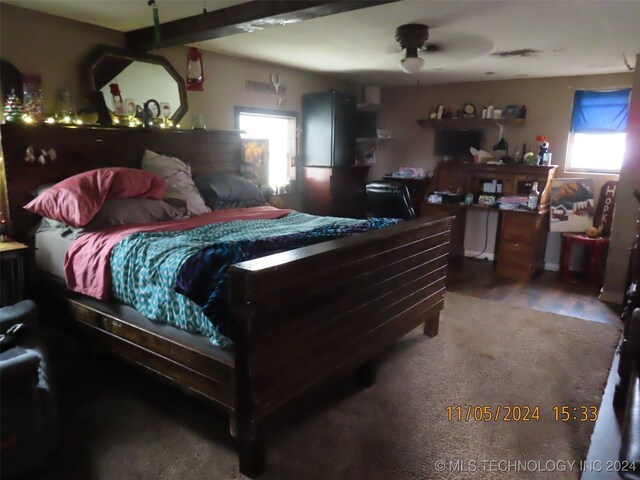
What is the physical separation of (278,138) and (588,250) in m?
3.75

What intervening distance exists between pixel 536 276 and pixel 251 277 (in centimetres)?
427

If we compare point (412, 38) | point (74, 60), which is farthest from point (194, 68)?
point (412, 38)

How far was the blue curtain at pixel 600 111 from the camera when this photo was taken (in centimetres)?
464

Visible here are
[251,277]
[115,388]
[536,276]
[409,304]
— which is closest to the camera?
[251,277]

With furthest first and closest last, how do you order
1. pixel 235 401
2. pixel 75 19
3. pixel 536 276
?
1. pixel 536 276
2. pixel 75 19
3. pixel 235 401

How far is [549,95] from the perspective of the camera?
5.00 metres

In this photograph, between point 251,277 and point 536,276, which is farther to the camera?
point 536,276

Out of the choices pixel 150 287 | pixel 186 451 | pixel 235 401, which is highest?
pixel 150 287

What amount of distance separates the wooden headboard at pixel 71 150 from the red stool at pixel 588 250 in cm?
400

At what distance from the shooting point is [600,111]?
4.75 meters

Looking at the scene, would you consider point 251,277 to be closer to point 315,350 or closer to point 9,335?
point 315,350

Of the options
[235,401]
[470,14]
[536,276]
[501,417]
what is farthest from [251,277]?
[536,276]

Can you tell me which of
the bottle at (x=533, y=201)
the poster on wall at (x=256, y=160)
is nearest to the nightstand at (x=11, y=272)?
the poster on wall at (x=256, y=160)

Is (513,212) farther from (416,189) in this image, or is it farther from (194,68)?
(194,68)
